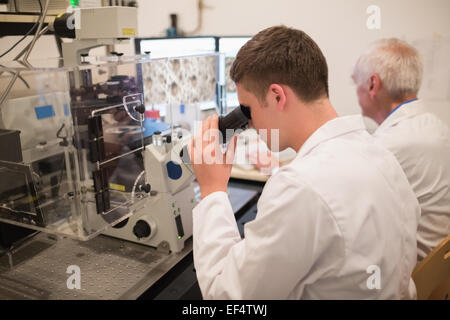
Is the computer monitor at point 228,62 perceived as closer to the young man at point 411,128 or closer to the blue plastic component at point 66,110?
the young man at point 411,128

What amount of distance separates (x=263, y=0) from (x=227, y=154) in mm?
2046

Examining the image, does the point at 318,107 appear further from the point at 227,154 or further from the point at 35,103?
the point at 35,103

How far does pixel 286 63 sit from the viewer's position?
33.8 inches

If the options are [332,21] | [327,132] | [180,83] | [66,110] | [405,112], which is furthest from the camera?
[332,21]

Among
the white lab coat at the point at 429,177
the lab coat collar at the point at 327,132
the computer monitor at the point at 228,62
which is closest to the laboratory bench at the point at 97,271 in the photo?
the lab coat collar at the point at 327,132

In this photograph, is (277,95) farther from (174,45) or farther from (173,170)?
(174,45)

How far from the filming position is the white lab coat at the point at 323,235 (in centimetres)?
72

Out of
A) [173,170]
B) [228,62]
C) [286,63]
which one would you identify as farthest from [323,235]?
[228,62]

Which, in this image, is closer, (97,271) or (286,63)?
(286,63)

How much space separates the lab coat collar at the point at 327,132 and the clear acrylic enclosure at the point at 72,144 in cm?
58

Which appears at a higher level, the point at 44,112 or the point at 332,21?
the point at 332,21

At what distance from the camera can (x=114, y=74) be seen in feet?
3.80

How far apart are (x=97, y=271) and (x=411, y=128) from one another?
51.5 inches

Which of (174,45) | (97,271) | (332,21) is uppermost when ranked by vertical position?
(332,21)
